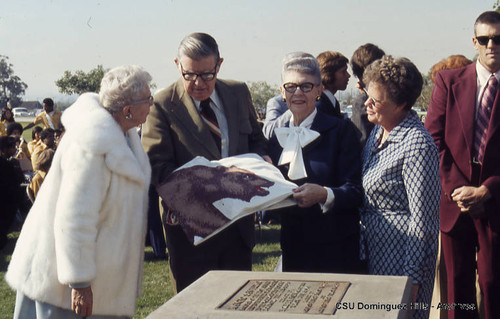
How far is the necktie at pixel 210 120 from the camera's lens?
3.52 m

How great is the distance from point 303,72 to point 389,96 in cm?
49

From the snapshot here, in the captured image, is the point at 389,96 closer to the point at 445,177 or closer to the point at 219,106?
the point at 219,106

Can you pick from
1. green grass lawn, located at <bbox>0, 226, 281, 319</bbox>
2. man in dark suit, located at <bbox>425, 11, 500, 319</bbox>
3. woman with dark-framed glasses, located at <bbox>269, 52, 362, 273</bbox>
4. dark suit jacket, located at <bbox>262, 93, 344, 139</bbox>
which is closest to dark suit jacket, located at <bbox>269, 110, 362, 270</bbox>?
woman with dark-framed glasses, located at <bbox>269, 52, 362, 273</bbox>

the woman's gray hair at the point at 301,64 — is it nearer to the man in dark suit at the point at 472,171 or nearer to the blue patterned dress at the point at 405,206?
the blue patterned dress at the point at 405,206

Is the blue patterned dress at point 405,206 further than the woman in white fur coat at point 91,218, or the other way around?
the blue patterned dress at point 405,206

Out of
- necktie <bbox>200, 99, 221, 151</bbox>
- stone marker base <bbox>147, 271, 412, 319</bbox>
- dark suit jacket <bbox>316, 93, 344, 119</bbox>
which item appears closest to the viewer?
stone marker base <bbox>147, 271, 412, 319</bbox>

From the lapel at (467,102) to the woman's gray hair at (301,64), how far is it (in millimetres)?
1315

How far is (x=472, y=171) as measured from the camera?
416 cm

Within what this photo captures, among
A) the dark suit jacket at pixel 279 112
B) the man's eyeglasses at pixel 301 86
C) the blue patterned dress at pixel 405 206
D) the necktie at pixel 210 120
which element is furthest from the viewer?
the dark suit jacket at pixel 279 112

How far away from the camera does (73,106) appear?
3.11m

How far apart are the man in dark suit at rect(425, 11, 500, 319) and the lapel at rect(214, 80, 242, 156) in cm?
156

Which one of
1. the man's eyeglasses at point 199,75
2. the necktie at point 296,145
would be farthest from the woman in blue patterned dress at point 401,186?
the man's eyeglasses at point 199,75

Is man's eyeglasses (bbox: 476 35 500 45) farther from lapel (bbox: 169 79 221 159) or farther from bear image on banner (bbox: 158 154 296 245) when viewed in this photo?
lapel (bbox: 169 79 221 159)

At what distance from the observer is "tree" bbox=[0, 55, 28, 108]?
285ft
